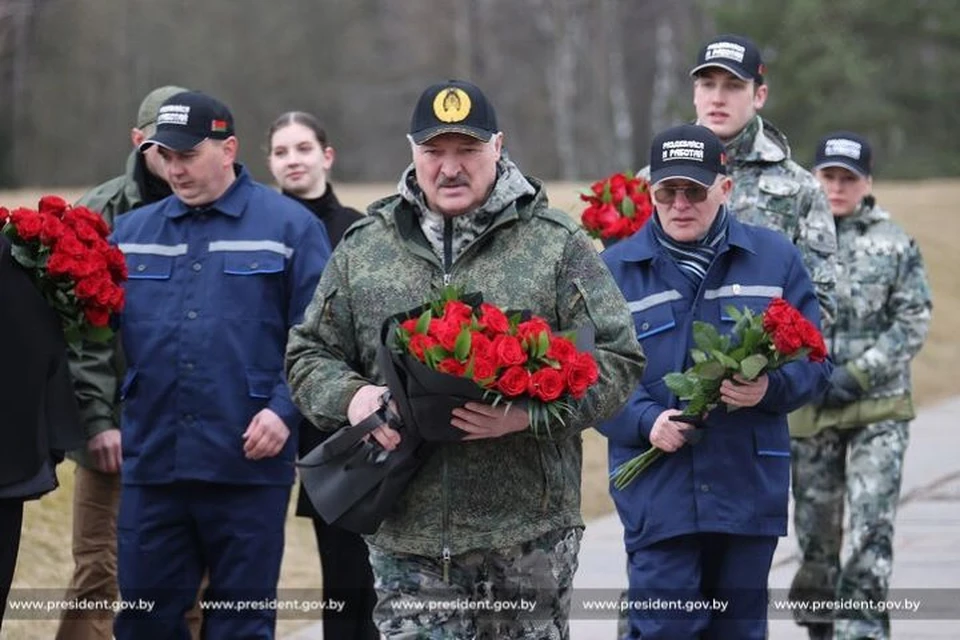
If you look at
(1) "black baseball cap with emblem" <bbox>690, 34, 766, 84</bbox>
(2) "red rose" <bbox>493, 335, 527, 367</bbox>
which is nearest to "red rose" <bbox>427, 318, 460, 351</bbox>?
(2) "red rose" <bbox>493, 335, 527, 367</bbox>

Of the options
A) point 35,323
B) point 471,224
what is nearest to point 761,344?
point 471,224

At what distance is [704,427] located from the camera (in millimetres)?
6539

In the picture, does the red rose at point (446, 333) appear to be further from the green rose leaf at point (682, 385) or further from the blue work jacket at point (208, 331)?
the blue work jacket at point (208, 331)

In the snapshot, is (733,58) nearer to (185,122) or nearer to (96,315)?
(185,122)

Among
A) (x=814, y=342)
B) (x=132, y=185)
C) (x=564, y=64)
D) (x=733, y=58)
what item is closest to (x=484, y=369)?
(x=814, y=342)

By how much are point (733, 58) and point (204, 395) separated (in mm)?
2403

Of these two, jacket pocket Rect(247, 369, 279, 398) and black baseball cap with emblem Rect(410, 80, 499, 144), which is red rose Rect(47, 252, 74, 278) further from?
black baseball cap with emblem Rect(410, 80, 499, 144)

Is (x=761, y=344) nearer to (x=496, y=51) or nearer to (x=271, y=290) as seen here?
(x=271, y=290)

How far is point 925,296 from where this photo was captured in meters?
8.81

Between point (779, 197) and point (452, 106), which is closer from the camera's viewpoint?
point (452, 106)

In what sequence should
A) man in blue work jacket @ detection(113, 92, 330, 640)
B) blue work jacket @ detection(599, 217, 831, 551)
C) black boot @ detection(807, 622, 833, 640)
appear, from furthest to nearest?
black boot @ detection(807, 622, 833, 640)
man in blue work jacket @ detection(113, 92, 330, 640)
blue work jacket @ detection(599, 217, 831, 551)

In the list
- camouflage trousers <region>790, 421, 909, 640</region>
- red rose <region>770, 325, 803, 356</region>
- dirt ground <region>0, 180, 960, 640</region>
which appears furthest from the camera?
dirt ground <region>0, 180, 960, 640</region>

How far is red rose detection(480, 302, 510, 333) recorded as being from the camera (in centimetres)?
516

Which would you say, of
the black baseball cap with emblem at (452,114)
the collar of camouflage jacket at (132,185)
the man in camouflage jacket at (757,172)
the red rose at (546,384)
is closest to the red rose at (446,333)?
the red rose at (546,384)
